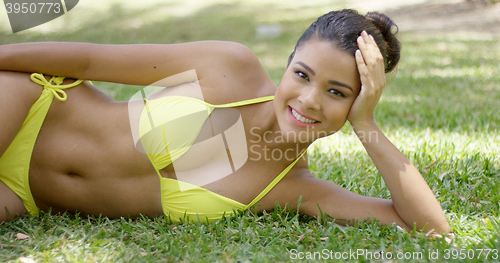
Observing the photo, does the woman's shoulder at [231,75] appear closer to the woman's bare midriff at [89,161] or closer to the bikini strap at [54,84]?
the woman's bare midriff at [89,161]

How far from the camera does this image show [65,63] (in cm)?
233

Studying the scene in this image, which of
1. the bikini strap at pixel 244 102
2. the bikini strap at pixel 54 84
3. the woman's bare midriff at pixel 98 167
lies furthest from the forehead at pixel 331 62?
the bikini strap at pixel 54 84

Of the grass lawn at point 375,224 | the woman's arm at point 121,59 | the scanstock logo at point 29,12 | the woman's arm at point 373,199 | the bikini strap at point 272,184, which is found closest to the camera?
the grass lawn at point 375,224

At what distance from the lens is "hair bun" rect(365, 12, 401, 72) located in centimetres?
231

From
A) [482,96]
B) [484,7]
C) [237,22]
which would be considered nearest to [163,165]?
[482,96]

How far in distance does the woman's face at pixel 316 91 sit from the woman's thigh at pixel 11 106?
4.07 ft

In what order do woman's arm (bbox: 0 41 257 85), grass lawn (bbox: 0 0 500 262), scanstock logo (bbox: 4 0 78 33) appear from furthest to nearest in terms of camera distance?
scanstock logo (bbox: 4 0 78 33) < woman's arm (bbox: 0 41 257 85) < grass lawn (bbox: 0 0 500 262)

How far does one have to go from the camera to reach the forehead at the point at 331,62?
84.2 inches

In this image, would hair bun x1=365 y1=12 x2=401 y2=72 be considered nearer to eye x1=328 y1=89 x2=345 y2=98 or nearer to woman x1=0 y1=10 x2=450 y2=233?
woman x1=0 y1=10 x2=450 y2=233

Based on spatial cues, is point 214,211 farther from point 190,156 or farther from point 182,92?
point 182,92

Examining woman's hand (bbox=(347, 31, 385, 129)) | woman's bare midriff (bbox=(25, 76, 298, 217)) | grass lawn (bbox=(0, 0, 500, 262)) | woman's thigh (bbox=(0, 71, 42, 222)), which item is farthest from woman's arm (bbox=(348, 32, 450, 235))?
woman's thigh (bbox=(0, 71, 42, 222))

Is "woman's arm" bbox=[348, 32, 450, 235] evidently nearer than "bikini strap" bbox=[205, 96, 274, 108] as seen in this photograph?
Yes

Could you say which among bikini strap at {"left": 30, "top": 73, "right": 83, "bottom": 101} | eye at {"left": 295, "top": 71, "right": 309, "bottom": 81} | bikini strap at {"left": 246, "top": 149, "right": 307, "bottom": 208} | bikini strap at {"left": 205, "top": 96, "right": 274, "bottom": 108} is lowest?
bikini strap at {"left": 246, "top": 149, "right": 307, "bottom": 208}

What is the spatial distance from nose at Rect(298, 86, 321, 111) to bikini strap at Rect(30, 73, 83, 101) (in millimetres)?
1217
